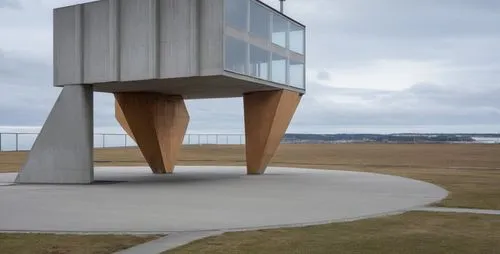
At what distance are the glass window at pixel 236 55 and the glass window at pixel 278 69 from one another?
3.96m

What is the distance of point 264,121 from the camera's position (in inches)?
1220

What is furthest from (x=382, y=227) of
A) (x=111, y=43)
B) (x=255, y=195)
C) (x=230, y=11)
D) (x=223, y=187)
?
(x=111, y=43)

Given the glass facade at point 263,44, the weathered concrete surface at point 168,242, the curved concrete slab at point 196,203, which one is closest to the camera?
the weathered concrete surface at point 168,242

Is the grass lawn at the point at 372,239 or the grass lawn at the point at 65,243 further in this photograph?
the grass lawn at the point at 372,239

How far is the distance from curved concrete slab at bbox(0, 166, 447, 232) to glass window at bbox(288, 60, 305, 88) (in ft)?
24.6

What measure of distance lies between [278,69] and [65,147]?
1113 cm

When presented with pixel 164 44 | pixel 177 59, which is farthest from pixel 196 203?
pixel 164 44

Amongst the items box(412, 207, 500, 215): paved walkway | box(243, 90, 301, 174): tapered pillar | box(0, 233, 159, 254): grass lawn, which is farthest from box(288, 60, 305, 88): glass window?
box(0, 233, 159, 254): grass lawn

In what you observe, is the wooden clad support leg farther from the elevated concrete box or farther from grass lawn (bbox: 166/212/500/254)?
grass lawn (bbox: 166/212/500/254)

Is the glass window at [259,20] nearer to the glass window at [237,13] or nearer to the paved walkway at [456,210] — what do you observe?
the glass window at [237,13]

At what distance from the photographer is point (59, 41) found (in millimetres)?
26266

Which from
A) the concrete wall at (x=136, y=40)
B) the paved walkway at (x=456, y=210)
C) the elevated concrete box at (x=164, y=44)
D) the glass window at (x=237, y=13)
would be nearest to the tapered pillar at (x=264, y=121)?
the elevated concrete box at (x=164, y=44)

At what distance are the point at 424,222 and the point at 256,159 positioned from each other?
1895 centimetres

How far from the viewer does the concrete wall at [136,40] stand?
23.0 metres
